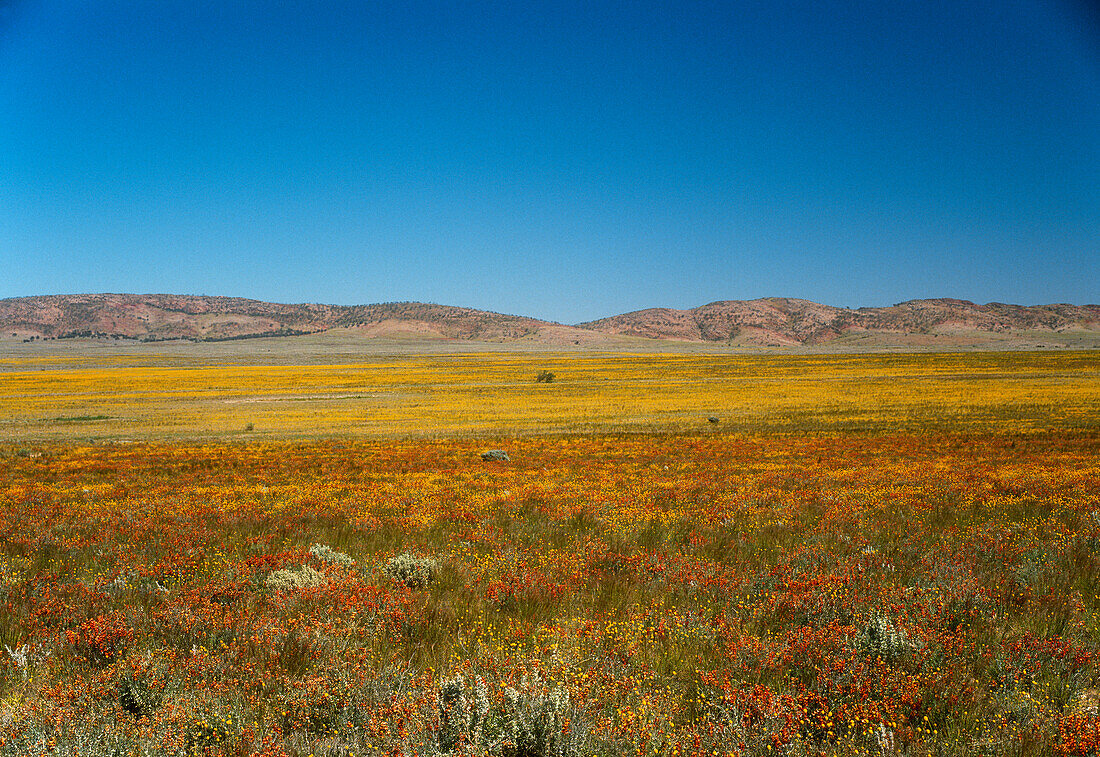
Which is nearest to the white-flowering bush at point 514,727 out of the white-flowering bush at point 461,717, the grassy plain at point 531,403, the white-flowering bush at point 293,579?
the white-flowering bush at point 461,717

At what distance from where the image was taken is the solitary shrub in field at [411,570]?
556cm

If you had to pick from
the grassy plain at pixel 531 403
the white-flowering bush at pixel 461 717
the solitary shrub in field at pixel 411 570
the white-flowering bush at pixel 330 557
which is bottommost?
the grassy plain at pixel 531 403

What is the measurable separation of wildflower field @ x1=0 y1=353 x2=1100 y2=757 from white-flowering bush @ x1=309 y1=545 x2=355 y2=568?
0.60ft

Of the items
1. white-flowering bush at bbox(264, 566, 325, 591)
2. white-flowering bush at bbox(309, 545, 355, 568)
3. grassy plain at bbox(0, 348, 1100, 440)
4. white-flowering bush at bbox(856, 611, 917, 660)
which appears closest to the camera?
white-flowering bush at bbox(856, 611, 917, 660)

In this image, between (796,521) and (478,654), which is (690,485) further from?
(478,654)

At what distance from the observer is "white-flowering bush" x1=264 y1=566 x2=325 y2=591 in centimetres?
529

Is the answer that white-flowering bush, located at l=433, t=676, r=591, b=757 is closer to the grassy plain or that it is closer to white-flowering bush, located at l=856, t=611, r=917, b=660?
white-flowering bush, located at l=856, t=611, r=917, b=660

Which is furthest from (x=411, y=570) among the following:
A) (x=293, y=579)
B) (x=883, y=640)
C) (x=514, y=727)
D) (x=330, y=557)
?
(x=883, y=640)

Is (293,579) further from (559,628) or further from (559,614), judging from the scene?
(559,628)

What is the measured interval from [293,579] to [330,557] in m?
1.02

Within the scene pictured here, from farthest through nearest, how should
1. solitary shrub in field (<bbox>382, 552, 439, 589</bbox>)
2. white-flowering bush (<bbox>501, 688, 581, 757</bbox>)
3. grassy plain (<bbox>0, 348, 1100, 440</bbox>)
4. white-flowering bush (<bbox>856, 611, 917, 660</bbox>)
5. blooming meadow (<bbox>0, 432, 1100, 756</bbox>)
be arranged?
grassy plain (<bbox>0, 348, 1100, 440</bbox>), solitary shrub in field (<bbox>382, 552, 439, 589</bbox>), white-flowering bush (<bbox>856, 611, 917, 660</bbox>), blooming meadow (<bbox>0, 432, 1100, 756</bbox>), white-flowering bush (<bbox>501, 688, 581, 757</bbox>)

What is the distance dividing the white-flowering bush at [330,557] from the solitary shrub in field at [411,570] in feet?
1.79

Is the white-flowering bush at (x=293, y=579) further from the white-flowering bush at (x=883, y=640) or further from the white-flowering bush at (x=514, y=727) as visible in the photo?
the white-flowering bush at (x=883, y=640)

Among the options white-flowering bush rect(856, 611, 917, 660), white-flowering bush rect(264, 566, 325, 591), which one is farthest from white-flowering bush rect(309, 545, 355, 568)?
white-flowering bush rect(856, 611, 917, 660)
